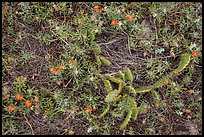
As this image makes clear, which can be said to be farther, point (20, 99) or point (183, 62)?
point (183, 62)

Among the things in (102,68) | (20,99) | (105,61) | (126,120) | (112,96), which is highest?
(105,61)

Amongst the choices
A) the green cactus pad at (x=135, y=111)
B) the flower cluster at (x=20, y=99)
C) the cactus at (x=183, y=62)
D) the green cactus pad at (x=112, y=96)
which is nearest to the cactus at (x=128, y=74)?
the green cactus pad at (x=112, y=96)

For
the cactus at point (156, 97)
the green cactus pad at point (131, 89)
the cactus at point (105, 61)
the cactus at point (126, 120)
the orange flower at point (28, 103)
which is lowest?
the cactus at point (126, 120)

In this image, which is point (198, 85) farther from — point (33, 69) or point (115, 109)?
point (33, 69)

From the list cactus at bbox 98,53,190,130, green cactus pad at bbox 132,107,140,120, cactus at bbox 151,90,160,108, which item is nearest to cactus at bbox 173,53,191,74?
cactus at bbox 98,53,190,130

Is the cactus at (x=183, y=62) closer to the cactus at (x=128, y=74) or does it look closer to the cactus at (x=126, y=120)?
the cactus at (x=128, y=74)

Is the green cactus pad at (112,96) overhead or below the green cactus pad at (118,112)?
overhead

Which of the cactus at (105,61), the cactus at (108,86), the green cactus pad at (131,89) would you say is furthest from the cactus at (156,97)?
the cactus at (105,61)

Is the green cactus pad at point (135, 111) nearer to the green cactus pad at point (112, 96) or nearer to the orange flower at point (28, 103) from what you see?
the green cactus pad at point (112, 96)

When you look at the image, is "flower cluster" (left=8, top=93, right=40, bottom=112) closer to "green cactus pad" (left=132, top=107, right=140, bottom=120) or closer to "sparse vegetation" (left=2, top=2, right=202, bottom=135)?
"sparse vegetation" (left=2, top=2, right=202, bottom=135)

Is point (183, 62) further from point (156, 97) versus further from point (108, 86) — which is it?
point (108, 86)

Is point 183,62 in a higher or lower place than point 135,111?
higher

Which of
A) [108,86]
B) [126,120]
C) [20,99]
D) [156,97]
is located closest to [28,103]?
[20,99]

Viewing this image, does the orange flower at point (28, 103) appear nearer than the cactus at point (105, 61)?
Yes
